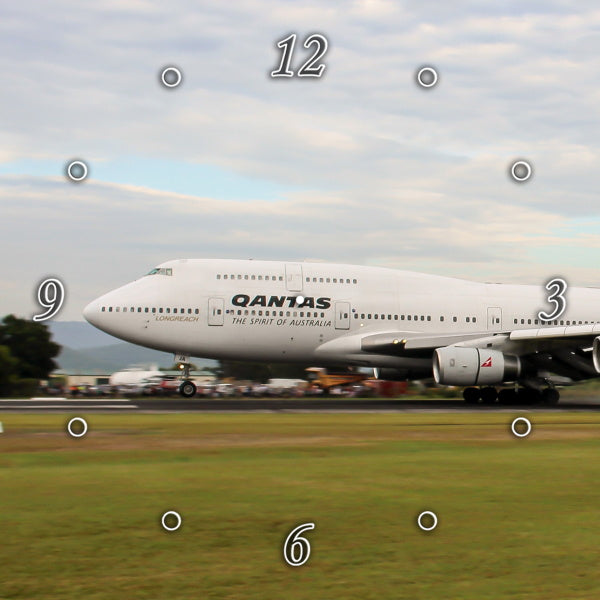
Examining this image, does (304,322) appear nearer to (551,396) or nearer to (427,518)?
(551,396)

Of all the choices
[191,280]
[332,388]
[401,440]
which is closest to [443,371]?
[191,280]

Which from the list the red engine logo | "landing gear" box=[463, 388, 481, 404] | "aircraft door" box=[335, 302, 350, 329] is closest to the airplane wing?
the red engine logo

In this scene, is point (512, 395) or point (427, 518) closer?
point (427, 518)

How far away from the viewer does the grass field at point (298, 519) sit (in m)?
6.94

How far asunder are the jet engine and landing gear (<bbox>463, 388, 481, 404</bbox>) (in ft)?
10.9

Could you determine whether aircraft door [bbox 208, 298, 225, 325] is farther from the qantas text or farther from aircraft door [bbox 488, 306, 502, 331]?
aircraft door [bbox 488, 306, 502, 331]

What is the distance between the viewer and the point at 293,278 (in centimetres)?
3491

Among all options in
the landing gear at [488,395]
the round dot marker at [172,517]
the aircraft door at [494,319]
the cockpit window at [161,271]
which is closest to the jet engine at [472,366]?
the landing gear at [488,395]

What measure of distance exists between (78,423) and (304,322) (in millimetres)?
15493

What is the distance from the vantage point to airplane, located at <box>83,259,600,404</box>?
3366cm

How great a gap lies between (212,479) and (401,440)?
595 centimetres

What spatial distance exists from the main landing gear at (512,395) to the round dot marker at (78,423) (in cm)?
1767

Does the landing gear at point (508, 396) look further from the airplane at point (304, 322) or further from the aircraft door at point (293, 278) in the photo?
the aircraft door at point (293, 278)

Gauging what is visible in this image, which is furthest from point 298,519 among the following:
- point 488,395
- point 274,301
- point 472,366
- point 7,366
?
point 7,366
